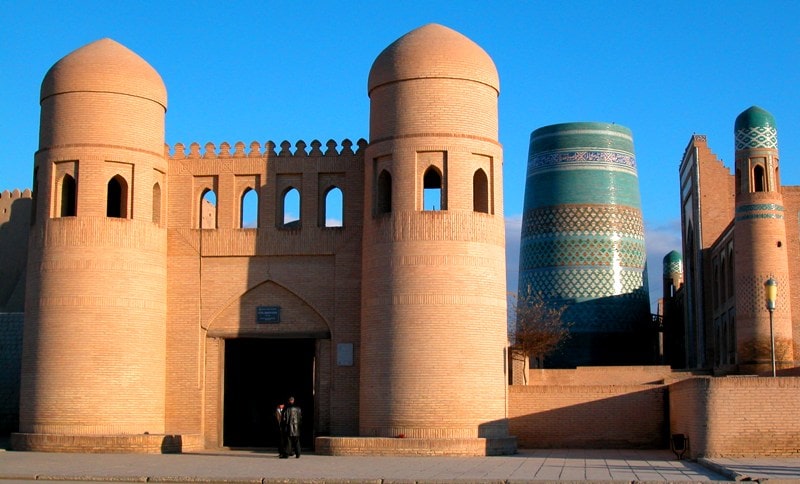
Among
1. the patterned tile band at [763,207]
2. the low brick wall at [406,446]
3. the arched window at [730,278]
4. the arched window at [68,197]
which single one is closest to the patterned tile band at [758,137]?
the patterned tile band at [763,207]

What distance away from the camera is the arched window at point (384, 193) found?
21594 millimetres

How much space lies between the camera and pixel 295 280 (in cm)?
2209

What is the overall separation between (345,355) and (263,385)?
17.6ft

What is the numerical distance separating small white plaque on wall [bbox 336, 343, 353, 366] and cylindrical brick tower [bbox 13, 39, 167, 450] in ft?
10.8

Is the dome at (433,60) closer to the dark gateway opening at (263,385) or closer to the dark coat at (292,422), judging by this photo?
the dark gateway opening at (263,385)

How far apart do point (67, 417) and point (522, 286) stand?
2667cm

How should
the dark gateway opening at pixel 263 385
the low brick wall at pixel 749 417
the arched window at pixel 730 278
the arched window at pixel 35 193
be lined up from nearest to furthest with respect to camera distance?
1. the low brick wall at pixel 749 417
2. the arched window at pixel 35 193
3. the dark gateway opening at pixel 263 385
4. the arched window at pixel 730 278

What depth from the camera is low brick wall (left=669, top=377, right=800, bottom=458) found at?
17.4m

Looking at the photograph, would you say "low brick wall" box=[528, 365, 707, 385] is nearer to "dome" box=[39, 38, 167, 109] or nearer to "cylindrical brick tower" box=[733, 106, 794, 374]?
"cylindrical brick tower" box=[733, 106, 794, 374]

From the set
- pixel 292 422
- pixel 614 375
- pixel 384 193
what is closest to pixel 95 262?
pixel 292 422

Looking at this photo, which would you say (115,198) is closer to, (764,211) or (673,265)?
(764,211)

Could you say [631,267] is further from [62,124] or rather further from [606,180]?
[62,124]

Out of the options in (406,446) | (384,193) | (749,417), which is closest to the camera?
(749,417)

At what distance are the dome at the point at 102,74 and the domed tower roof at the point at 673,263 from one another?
3119 centimetres
